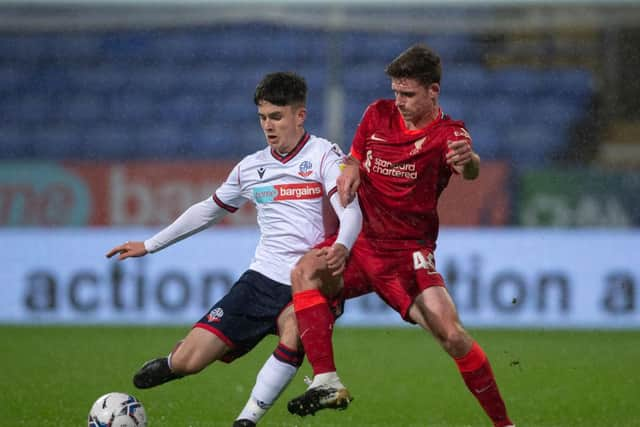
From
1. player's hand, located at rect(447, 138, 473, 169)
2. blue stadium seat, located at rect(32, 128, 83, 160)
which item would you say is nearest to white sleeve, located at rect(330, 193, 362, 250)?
player's hand, located at rect(447, 138, 473, 169)

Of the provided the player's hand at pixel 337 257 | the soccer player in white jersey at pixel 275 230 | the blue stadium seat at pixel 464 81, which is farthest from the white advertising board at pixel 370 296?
the player's hand at pixel 337 257

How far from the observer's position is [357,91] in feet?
46.1

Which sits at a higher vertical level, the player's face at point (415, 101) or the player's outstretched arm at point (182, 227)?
the player's face at point (415, 101)

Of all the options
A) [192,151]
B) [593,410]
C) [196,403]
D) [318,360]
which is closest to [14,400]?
[196,403]

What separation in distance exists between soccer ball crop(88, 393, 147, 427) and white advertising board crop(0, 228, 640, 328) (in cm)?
532

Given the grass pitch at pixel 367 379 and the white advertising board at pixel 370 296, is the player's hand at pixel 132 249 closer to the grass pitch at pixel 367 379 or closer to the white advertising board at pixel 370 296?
the grass pitch at pixel 367 379

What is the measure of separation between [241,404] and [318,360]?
1665mm

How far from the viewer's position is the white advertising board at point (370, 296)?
10.2 metres

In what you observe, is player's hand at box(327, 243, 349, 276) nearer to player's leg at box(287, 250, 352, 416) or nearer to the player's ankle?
player's leg at box(287, 250, 352, 416)

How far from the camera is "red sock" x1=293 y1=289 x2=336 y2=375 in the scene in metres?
4.68

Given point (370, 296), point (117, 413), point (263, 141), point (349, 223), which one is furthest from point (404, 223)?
point (263, 141)

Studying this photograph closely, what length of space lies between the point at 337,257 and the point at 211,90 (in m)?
9.67

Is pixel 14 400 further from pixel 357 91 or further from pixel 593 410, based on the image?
pixel 357 91

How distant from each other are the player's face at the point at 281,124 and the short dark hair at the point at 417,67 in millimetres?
494
